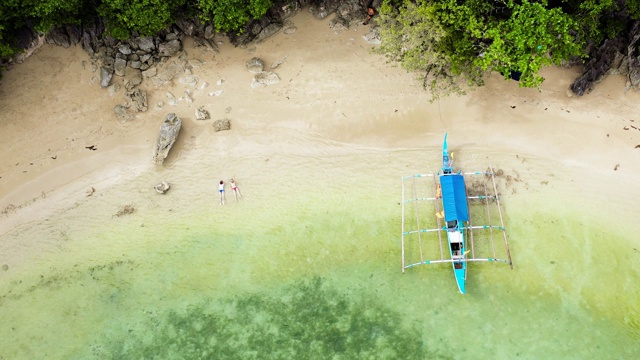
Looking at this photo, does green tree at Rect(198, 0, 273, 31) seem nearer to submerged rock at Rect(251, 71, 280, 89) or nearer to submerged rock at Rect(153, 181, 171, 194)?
submerged rock at Rect(251, 71, 280, 89)

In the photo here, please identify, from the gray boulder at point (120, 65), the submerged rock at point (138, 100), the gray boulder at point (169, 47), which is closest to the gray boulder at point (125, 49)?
the gray boulder at point (120, 65)

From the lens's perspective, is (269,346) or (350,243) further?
(350,243)

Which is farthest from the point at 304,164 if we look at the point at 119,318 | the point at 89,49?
the point at 89,49

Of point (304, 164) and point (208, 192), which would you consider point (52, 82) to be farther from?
point (304, 164)

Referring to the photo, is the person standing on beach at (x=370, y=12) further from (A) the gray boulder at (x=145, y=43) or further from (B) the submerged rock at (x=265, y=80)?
(A) the gray boulder at (x=145, y=43)

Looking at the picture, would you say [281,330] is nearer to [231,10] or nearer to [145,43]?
[231,10]
